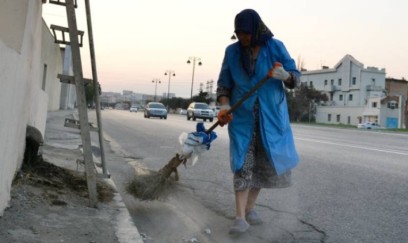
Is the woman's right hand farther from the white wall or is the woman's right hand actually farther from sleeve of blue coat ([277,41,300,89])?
the white wall

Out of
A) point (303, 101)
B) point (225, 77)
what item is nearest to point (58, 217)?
point (225, 77)

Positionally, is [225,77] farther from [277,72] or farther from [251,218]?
[251,218]

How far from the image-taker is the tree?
76.1m

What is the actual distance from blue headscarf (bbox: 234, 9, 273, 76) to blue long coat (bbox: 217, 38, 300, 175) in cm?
7

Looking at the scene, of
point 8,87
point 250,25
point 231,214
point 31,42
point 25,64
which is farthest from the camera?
point 231,214

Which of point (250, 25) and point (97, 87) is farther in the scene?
point (97, 87)

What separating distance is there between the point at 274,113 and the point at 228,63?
0.63 meters

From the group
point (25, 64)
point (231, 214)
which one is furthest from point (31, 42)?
point (231, 214)

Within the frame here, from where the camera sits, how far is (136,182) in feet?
16.3

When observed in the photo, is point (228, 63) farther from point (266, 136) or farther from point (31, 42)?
point (31, 42)

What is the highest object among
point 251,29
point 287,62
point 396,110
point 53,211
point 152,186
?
point 396,110

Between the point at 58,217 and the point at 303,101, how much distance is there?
74659 millimetres

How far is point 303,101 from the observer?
76.7 metres

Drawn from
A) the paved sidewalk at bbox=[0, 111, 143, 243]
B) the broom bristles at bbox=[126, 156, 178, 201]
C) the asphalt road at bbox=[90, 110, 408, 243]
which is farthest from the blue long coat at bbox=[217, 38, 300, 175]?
the paved sidewalk at bbox=[0, 111, 143, 243]
